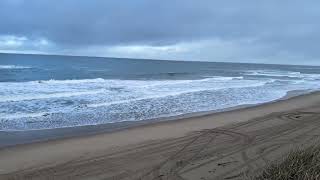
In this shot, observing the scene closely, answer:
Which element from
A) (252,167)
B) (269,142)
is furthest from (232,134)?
(252,167)

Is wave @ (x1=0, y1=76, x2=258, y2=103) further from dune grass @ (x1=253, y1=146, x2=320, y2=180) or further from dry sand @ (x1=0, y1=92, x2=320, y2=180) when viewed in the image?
dune grass @ (x1=253, y1=146, x2=320, y2=180)

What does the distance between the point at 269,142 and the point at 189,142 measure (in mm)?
2014

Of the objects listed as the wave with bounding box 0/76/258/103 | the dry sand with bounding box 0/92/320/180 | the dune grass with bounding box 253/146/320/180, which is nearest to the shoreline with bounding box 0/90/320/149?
the dry sand with bounding box 0/92/320/180

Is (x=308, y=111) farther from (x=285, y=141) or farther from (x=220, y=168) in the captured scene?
(x=220, y=168)

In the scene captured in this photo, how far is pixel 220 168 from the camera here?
7895mm

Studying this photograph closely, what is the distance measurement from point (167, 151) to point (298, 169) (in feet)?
16.7

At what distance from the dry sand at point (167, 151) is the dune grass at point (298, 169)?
6.40ft

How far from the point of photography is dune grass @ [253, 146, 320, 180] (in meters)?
4.70

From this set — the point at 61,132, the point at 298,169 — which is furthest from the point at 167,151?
the point at 298,169

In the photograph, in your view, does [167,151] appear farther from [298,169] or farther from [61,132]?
[298,169]

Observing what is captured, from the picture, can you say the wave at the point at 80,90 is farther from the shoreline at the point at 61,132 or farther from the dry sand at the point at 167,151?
the dry sand at the point at 167,151

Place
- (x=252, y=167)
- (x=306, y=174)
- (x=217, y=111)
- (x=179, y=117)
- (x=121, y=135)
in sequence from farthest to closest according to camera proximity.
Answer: (x=217, y=111) → (x=179, y=117) → (x=121, y=135) → (x=252, y=167) → (x=306, y=174)

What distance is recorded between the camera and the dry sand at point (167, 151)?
7773mm

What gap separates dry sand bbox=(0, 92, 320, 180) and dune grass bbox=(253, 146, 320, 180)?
195 cm
